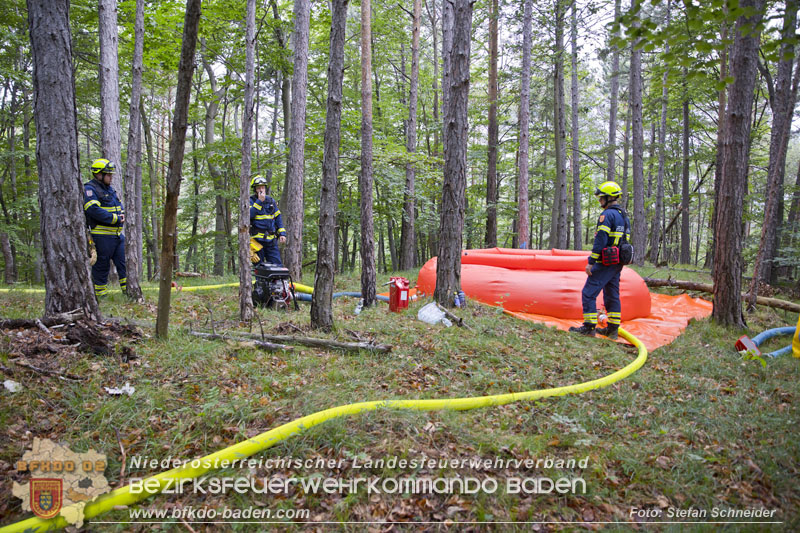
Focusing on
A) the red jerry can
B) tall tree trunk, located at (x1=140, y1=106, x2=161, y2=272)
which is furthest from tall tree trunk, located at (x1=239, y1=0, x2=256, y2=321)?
tall tree trunk, located at (x1=140, y1=106, x2=161, y2=272)

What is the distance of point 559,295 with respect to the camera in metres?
6.88

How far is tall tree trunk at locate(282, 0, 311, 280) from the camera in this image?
27.9 ft

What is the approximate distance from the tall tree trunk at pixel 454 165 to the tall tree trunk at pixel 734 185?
3664 millimetres

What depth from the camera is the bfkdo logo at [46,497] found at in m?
2.04

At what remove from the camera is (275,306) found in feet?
21.2

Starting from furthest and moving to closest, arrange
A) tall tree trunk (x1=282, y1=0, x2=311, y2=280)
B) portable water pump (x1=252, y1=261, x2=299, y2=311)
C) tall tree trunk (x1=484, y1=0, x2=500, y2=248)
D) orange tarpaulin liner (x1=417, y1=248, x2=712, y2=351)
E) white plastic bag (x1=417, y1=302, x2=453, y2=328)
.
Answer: tall tree trunk (x1=484, y1=0, x2=500, y2=248)
tall tree trunk (x1=282, y1=0, x2=311, y2=280)
orange tarpaulin liner (x1=417, y1=248, x2=712, y2=351)
portable water pump (x1=252, y1=261, x2=299, y2=311)
white plastic bag (x1=417, y1=302, x2=453, y2=328)

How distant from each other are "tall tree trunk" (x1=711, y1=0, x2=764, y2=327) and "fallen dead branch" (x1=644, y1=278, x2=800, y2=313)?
178 centimetres

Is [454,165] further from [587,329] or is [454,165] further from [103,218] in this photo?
[103,218]

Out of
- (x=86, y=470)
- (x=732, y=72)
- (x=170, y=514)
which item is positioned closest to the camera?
(x=170, y=514)

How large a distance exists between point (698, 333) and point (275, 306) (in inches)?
249

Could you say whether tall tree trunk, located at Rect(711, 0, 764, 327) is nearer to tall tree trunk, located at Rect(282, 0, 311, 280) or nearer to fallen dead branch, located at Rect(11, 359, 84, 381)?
tall tree trunk, located at Rect(282, 0, 311, 280)

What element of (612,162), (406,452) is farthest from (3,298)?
(612,162)

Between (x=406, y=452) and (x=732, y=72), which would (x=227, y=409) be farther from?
(x=732, y=72)

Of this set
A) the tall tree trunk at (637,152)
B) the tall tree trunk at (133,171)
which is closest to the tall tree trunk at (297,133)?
the tall tree trunk at (133,171)
